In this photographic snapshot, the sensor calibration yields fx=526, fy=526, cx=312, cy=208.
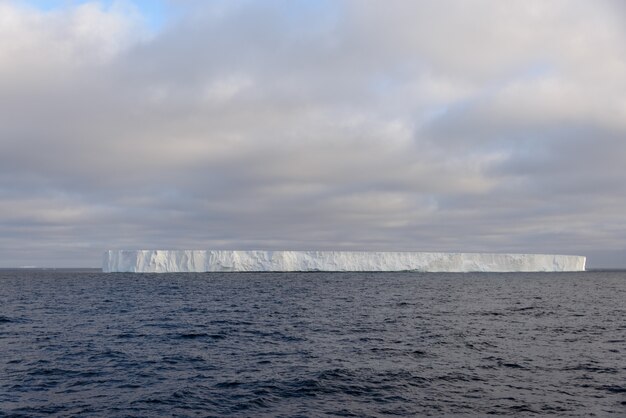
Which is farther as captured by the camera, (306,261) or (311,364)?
(306,261)

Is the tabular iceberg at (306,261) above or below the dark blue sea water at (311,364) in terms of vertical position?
above

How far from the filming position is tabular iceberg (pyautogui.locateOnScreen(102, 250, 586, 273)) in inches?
4060

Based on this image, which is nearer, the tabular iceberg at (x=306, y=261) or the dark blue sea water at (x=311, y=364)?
the dark blue sea water at (x=311, y=364)

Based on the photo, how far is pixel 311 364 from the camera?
17500 mm

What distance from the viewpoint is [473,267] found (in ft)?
373

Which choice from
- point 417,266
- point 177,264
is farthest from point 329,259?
point 177,264

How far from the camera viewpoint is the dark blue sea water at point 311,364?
518 inches

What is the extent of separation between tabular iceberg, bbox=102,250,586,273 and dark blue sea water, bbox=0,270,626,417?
72.0m

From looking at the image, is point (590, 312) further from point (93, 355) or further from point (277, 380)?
point (93, 355)

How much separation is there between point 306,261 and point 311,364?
93382mm

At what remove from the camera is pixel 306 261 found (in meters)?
111

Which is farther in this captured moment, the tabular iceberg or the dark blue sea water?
the tabular iceberg

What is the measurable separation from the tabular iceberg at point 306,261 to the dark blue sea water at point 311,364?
7196 centimetres

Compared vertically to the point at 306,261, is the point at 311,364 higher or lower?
lower
